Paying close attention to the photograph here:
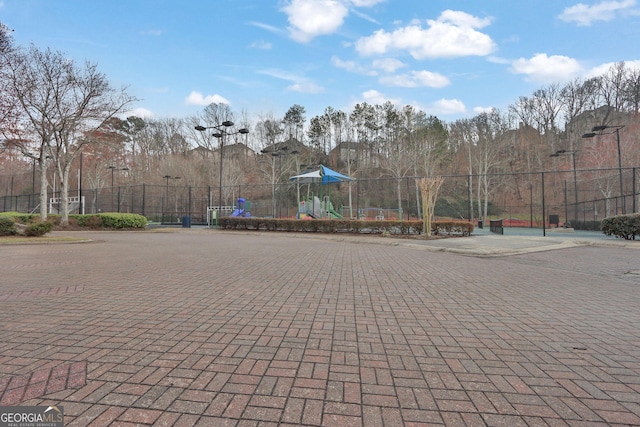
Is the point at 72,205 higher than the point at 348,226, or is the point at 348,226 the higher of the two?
the point at 72,205

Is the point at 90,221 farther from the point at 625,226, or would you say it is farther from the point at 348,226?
the point at 625,226

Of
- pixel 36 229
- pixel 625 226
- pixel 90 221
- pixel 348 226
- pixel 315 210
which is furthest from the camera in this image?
pixel 315 210

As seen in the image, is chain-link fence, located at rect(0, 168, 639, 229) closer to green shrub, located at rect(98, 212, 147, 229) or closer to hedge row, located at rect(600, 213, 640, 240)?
green shrub, located at rect(98, 212, 147, 229)

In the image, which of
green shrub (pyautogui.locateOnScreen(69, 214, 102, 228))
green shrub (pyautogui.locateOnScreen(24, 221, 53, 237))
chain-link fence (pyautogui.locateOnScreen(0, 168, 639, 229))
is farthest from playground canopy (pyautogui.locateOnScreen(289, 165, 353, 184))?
green shrub (pyautogui.locateOnScreen(24, 221, 53, 237))

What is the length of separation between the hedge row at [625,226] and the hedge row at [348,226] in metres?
5.16

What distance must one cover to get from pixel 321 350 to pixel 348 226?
1440 centimetres

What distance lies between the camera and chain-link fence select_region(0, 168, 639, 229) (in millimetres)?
23250

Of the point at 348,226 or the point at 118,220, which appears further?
the point at 118,220

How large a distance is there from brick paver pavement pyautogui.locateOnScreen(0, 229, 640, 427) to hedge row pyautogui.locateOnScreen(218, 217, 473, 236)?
9.38m

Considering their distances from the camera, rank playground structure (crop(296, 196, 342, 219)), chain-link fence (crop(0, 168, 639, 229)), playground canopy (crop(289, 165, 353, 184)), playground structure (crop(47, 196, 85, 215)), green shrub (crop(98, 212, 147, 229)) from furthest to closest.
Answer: playground structure (crop(47, 196, 85, 215)) → chain-link fence (crop(0, 168, 639, 229)) → playground structure (crop(296, 196, 342, 219)) → playground canopy (crop(289, 165, 353, 184)) → green shrub (crop(98, 212, 147, 229))

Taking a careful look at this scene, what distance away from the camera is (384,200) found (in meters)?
32.1

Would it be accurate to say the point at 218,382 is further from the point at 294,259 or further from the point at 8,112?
the point at 8,112

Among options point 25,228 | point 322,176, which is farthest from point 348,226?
point 25,228

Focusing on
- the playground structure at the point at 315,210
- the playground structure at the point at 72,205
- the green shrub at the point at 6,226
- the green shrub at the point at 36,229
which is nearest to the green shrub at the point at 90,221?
the green shrub at the point at 6,226
